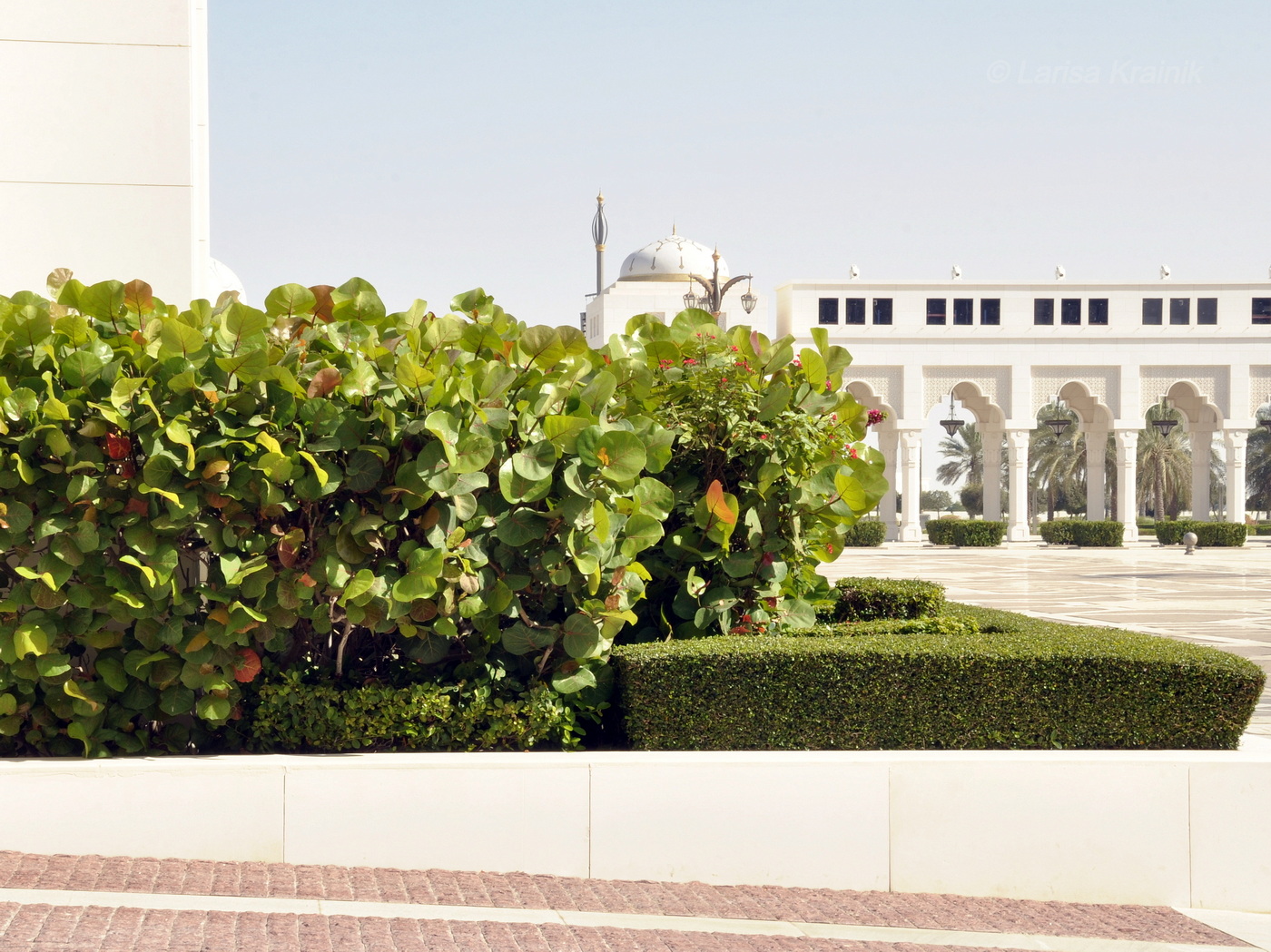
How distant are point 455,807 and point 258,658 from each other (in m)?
1.00

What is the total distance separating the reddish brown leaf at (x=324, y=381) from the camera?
15.4 feet

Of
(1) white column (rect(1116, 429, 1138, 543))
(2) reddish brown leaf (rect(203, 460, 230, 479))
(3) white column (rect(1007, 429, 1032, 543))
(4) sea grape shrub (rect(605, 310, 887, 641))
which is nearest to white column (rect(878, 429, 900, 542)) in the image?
(3) white column (rect(1007, 429, 1032, 543))

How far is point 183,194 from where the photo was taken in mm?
7109

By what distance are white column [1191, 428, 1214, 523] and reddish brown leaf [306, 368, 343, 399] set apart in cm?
4716

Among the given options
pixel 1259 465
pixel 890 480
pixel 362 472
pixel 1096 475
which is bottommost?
pixel 362 472

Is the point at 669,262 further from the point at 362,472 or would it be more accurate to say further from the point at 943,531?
the point at 362,472

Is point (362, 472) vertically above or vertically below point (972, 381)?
below

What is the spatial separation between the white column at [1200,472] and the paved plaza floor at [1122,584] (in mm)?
5569

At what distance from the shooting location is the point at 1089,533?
41.3 meters

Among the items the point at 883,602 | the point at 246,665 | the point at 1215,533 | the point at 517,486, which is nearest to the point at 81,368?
the point at 246,665

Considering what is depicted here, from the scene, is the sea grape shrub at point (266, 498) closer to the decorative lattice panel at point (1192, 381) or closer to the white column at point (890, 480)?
the white column at point (890, 480)

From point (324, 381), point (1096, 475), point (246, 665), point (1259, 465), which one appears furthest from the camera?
point (1259, 465)

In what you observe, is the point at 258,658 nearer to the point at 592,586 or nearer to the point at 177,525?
the point at 177,525

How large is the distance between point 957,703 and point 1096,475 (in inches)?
Answer: 1815
